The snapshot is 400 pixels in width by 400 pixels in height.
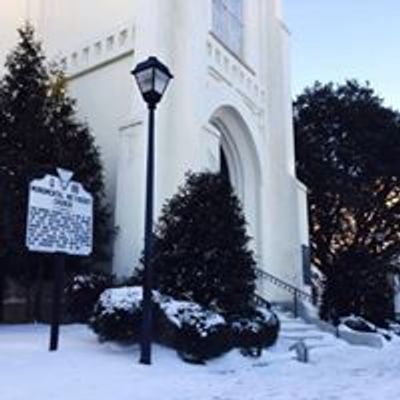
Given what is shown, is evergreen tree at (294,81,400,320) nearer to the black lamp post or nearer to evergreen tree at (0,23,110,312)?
evergreen tree at (0,23,110,312)

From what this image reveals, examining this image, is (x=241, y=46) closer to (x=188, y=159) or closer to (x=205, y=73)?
(x=205, y=73)

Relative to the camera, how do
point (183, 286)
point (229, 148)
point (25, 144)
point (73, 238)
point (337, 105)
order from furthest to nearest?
point (337, 105) → point (229, 148) → point (25, 144) → point (183, 286) → point (73, 238)

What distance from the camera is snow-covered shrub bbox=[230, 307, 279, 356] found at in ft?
35.9

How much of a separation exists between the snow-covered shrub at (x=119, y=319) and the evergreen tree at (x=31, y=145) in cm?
307

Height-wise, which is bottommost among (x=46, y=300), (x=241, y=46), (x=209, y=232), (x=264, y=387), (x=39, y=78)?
(x=264, y=387)

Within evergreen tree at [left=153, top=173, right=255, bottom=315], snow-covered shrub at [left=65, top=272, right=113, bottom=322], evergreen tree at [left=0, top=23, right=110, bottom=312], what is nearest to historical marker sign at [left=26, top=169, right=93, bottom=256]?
evergreen tree at [left=0, top=23, right=110, bottom=312]

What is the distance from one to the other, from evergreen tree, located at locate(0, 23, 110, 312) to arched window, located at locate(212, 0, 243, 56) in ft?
21.8

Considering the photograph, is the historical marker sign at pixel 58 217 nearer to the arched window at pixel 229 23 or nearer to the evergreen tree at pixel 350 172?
the arched window at pixel 229 23

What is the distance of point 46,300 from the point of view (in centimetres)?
1390

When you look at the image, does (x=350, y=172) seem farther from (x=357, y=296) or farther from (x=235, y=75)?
(x=235, y=75)

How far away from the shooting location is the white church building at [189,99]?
632 inches

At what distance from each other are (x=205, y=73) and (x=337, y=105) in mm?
14024

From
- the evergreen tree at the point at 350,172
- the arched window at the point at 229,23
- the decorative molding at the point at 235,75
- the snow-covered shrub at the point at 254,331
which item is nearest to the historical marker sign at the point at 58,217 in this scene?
the snow-covered shrub at the point at 254,331

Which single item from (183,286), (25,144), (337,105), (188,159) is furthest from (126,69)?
(337,105)
